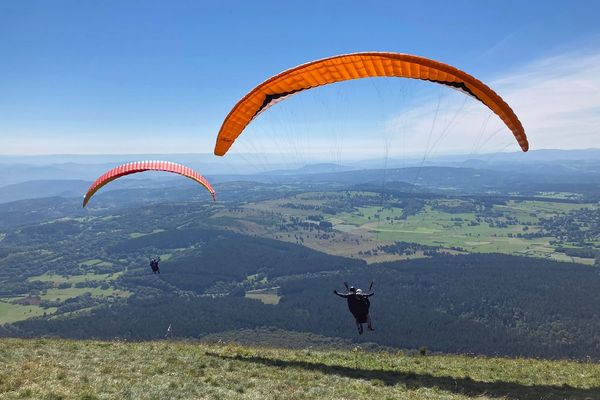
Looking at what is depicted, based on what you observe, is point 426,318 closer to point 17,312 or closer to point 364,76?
point 364,76

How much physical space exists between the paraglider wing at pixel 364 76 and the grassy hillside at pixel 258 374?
8.80 m

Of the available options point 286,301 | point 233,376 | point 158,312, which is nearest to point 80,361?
point 233,376

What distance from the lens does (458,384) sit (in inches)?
543

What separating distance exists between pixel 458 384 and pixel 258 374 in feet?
22.0

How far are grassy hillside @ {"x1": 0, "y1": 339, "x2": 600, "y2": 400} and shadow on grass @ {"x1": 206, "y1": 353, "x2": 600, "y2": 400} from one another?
0.11 feet

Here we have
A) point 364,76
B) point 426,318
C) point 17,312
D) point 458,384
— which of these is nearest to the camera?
point 458,384

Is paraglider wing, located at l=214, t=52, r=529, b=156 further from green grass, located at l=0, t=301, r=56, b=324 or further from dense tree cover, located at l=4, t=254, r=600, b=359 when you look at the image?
green grass, located at l=0, t=301, r=56, b=324

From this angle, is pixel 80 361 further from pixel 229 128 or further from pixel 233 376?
pixel 229 128

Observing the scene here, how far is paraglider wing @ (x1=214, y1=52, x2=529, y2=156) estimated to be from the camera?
14906 mm

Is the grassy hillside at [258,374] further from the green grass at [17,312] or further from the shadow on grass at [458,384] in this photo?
the green grass at [17,312]

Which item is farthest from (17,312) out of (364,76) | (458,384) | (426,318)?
(458,384)

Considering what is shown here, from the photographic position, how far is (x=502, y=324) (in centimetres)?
15888

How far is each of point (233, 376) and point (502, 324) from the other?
171289mm

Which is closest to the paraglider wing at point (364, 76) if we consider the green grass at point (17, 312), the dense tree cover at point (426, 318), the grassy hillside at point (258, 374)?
the grassy hillside at point (258, 374)
